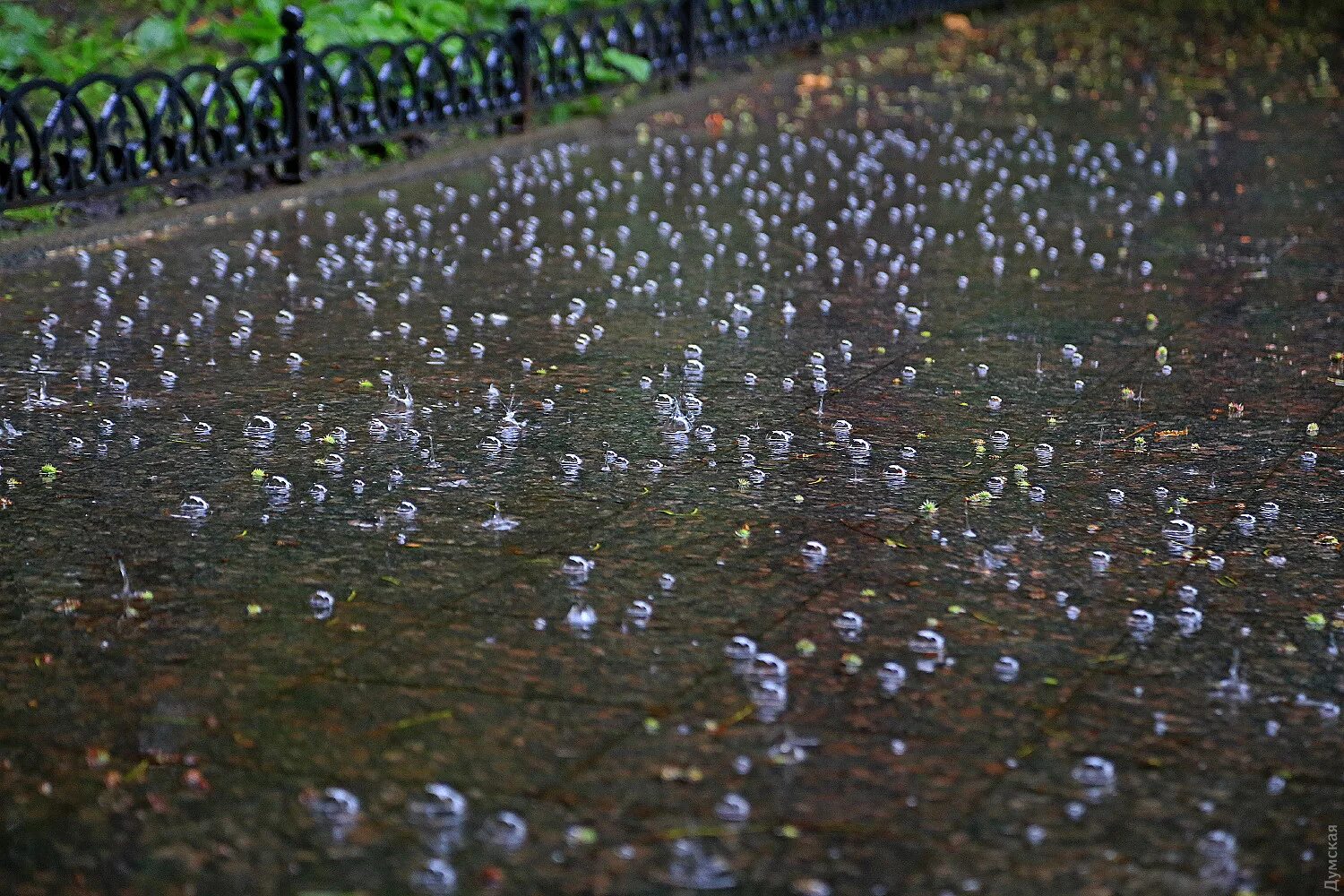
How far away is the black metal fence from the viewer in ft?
24.3

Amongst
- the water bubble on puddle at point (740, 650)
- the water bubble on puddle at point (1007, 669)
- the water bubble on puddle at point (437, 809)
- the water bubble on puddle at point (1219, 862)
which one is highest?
the water bubble on puddle at point (437, 809)

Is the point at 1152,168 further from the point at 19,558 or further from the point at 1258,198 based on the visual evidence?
the point at 19,558

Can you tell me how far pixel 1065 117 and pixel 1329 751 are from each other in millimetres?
8797

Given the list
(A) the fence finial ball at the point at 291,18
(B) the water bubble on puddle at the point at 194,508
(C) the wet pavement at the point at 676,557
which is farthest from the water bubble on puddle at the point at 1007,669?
(A) the fence finial ball at the point at 291,18

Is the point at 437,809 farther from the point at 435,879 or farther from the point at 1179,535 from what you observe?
the point at 1179,535

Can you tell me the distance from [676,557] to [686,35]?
8755 mm

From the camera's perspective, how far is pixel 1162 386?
17.5ft

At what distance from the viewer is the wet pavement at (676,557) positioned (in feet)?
9.02

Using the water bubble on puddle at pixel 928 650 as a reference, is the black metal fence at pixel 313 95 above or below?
above


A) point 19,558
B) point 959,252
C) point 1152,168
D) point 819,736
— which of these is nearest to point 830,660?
point 819,736

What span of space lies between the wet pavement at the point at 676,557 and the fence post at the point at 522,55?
2.54m

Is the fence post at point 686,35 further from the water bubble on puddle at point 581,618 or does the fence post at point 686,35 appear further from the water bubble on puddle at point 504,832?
the water bubble on puddle at point 504,832

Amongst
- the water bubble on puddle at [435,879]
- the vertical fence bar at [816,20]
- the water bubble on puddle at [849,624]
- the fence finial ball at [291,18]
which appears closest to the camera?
the water bubble on puddle at [435,879]

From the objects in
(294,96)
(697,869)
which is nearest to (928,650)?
(697,869)
